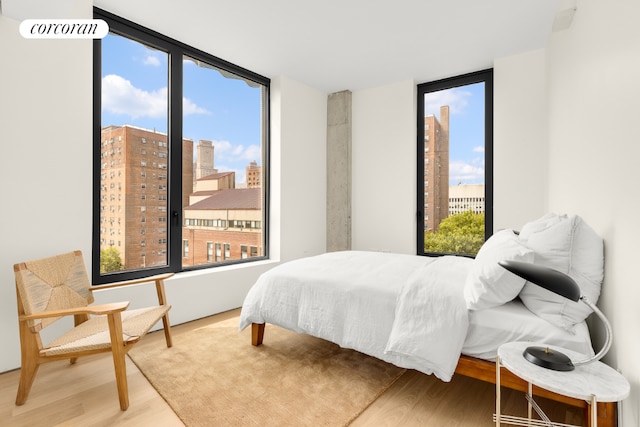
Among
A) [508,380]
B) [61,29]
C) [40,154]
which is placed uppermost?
[61,29]

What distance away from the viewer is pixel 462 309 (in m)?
1.75

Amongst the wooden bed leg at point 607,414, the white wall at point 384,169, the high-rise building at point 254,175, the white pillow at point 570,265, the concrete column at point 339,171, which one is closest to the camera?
the wooden bed leg at point 607,414

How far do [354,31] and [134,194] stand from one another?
8.57 ft

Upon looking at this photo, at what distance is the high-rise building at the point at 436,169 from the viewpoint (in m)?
4.29

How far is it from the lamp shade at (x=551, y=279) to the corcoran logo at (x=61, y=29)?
318cm

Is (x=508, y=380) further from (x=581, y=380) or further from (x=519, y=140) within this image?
(x=519, y=140)

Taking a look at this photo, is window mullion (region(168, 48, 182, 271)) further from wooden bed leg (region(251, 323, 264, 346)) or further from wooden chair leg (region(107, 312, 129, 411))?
wooden chair leg (region(107, 312, 129, 411))

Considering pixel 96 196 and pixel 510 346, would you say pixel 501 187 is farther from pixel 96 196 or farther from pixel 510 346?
pixel 96 196

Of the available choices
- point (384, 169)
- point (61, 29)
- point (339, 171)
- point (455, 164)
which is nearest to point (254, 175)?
point (339, 171)

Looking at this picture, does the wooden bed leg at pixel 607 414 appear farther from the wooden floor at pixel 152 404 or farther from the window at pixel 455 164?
the window at pixel 455 164

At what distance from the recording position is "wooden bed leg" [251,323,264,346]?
265cm

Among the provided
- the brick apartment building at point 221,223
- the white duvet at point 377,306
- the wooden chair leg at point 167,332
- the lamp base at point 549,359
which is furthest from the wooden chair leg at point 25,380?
the lamp base at point 549,359

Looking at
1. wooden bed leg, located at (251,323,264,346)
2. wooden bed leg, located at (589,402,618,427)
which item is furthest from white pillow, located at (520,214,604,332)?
wooden bed leg, located at (251,323,264,346)

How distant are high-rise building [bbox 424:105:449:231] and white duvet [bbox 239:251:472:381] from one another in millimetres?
1602
